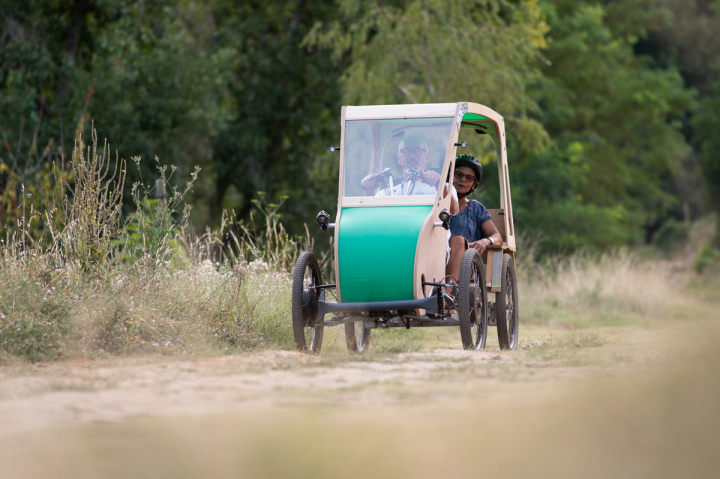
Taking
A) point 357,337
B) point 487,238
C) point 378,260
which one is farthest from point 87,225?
point 487,238

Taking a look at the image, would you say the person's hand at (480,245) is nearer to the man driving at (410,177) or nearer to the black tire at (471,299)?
the black tire at (471,299)

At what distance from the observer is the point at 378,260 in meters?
7.46

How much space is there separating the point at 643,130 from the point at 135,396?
32298 mm

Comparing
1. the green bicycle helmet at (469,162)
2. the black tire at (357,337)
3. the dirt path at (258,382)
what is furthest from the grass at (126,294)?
the green bicycle helmet at (469,162)

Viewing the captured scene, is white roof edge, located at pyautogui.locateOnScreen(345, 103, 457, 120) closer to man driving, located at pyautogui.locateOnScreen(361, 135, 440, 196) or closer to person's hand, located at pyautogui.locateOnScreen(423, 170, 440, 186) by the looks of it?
man driving, located at pyautogui.locateOnScreen(361, 135, 440, 196)

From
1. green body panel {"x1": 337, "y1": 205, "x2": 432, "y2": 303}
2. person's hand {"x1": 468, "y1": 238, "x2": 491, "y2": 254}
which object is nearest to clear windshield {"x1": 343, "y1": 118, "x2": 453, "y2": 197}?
green body panel {"x1": 337, "y1": 205, "x2": 432, "y2": 303}

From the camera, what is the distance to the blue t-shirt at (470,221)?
8.97m

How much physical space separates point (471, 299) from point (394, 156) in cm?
143

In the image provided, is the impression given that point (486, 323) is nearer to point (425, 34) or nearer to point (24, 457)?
point (24, 457)

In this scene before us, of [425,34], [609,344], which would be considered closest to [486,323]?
[609,344]

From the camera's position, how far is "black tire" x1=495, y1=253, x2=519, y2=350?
8594 millimetres

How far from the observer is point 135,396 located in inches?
205

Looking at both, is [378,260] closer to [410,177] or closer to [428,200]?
[428,200]

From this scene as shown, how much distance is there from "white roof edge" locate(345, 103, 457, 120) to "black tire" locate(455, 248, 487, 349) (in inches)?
50.2
